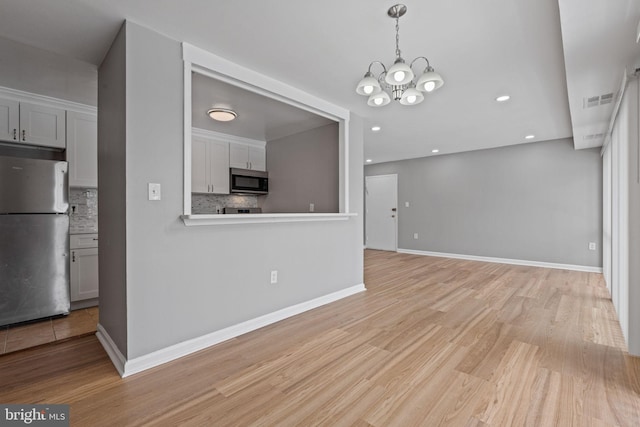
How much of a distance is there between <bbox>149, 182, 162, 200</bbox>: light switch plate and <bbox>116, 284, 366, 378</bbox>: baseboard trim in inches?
41.3

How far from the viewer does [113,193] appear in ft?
6.61

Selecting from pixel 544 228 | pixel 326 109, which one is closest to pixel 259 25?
pixel 326 109

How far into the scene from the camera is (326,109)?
3.22m

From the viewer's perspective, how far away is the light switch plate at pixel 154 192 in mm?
1925

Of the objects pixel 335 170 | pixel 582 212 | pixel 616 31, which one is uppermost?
pixel 616 31

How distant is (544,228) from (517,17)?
178 inches

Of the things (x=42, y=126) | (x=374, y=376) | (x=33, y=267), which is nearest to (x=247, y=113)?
(x=42, y=126)

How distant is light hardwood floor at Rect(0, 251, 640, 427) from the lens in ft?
4.89

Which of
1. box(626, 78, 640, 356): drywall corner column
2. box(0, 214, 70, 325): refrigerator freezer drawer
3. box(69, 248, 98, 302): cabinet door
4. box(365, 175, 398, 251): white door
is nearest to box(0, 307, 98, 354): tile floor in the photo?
box(0, 214, 70, 325): refrigerator freezer drawer

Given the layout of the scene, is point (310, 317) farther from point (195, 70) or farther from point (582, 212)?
point (582, 212)

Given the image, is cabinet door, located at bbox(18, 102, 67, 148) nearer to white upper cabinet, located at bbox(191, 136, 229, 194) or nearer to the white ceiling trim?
white upper cabinet, located at bbox(191, 136, 229, 194)

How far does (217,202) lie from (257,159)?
0.98 meters

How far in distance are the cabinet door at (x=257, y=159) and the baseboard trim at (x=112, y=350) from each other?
308cm

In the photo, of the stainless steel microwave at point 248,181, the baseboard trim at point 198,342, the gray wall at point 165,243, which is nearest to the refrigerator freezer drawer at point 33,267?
the baseboard trim at point 198,342
